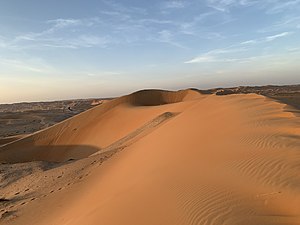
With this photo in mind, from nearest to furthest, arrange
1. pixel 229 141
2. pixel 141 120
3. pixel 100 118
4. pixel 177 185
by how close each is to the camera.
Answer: pixel 177 185 < pixel 229 141 < pixel 141 120 < pixel 100 118

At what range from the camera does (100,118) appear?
1903 cm

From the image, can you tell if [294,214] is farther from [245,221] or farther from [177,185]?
[177,185]

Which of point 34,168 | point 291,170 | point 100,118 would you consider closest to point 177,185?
point 291,170

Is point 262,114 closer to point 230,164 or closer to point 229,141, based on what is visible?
point 229,141

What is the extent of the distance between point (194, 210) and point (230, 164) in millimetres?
1518

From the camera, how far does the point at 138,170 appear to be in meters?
5.57

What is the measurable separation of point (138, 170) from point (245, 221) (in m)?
3.16

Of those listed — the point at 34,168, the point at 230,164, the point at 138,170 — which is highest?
the point at 230,164

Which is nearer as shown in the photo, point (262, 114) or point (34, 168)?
point (262, 114)

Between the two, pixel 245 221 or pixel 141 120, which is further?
pixel 141 120

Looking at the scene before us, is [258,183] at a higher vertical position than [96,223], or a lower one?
higher

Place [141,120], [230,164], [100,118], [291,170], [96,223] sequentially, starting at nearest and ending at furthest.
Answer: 1. [96,223]
2. [291,170]
3. [230,164]
4. [141,120]
5. [100,118]

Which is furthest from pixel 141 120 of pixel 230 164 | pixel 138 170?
pixel 230 164

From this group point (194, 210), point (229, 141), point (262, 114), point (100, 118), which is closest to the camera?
point (194, 210)
